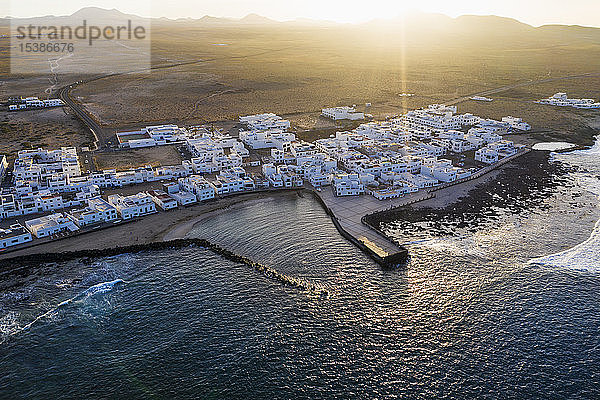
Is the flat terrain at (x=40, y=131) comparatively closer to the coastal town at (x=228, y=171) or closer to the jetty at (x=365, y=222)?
the coastal town at (x=228, y=171)

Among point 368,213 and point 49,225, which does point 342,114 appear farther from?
point 49,225

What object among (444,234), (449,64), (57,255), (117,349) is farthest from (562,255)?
(449,64)

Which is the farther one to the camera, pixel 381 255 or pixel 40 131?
pixel 40 131

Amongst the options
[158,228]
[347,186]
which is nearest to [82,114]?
[158,228]

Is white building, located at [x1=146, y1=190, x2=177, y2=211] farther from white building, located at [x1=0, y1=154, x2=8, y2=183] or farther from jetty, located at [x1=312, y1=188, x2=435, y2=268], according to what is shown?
white building, located at [x1=0, y1=154, x2=8, y2=183]

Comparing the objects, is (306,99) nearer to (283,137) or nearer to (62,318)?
(283,137)

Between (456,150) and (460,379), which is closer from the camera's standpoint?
(460,379)

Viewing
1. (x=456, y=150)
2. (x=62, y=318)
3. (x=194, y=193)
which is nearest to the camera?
(x=62, y=318)
